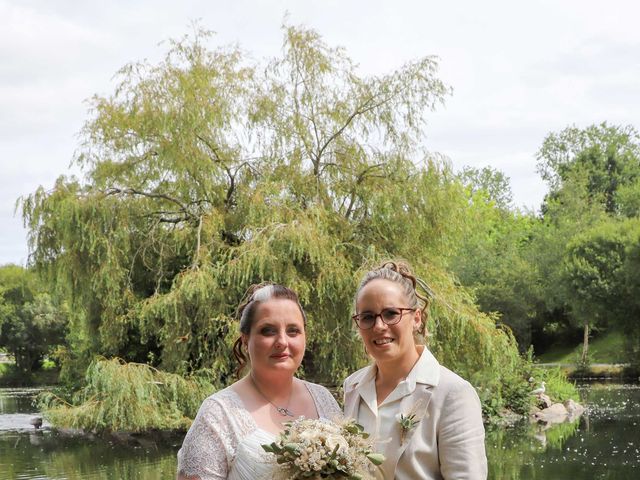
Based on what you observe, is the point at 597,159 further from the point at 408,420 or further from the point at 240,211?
Result: the point at 408,420

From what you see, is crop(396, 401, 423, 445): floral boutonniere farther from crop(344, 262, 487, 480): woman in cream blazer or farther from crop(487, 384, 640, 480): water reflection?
crop(487, 384, 640, 480): water reflection

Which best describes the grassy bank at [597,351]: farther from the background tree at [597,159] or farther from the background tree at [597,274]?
the background tree at [597,159]

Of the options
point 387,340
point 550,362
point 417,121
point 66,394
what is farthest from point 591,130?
point 387,340

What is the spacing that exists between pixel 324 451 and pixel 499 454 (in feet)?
37.5

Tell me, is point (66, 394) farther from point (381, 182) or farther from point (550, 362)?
point (550, 362)

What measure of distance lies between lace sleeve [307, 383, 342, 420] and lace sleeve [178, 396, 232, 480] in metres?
0.36

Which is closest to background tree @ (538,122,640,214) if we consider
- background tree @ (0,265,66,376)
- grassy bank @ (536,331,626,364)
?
grassy bank @ (536,331,626,364)

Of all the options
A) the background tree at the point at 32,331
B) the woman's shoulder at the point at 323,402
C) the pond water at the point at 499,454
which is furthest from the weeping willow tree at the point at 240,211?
the background tree at the point at 32,331

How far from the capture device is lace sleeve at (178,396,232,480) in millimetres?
2576

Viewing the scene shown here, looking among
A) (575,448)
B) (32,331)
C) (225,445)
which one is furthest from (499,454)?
(32,331)

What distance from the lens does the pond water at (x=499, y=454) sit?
469 inches

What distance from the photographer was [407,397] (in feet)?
8.59

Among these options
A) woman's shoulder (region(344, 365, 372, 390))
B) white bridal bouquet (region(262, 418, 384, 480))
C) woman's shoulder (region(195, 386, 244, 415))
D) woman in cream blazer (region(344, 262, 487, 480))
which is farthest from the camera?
woman's shoulder (region(344, 365, 372, 390))

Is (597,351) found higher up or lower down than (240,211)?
lower down
